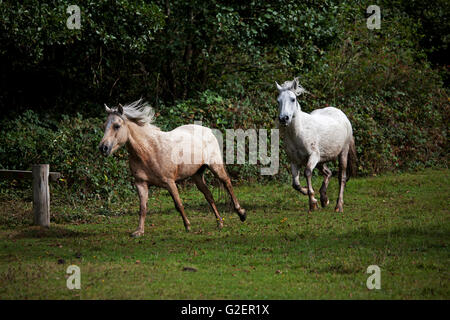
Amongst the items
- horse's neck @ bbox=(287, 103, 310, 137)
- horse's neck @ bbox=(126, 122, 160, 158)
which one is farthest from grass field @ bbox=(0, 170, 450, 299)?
horse's neck @ bbox=(287, 103, 310, 137)

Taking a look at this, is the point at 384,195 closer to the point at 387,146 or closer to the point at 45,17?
the point at 387,146

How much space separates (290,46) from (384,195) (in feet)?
17.1

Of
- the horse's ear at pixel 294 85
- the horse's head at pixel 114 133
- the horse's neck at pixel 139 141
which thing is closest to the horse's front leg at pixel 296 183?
the horse's ear at pixel 294 85

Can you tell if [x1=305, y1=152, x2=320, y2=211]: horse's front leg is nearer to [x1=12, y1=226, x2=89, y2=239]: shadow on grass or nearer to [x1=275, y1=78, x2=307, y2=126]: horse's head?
[x1=275, y1=78, x2=307, y2=126]: horse's head

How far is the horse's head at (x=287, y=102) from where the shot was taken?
10133 millimetres

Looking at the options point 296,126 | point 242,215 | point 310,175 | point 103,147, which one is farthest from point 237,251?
point 296,126

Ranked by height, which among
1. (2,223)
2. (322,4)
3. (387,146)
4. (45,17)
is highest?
(322,4)

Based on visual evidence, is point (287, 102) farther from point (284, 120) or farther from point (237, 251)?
point (237, 251)

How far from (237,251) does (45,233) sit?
10.7 feet

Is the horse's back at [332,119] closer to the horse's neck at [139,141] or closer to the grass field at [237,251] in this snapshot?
the grass field at [237,251]

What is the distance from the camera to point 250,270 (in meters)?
6.42
